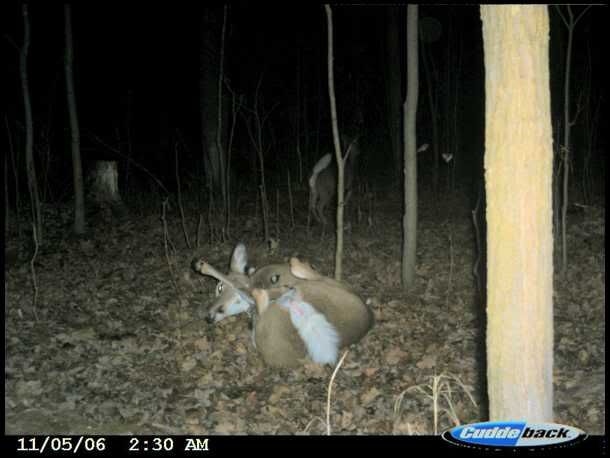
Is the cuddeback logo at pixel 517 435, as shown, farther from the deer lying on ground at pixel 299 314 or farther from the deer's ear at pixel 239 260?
the deer's ear at pixel 239 260

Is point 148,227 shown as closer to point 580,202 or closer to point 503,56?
point 580,202

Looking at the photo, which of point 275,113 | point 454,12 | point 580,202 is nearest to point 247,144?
point 275,113

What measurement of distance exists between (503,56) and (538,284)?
1.22 m

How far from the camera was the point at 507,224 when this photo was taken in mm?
3422

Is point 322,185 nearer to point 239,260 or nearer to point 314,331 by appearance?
point 239,260

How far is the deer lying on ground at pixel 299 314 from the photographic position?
5.97m

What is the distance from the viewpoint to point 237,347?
21.7 feet

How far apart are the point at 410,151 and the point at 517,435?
15.1 feet

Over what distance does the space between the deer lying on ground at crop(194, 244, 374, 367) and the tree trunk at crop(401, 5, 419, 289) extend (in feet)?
5.38

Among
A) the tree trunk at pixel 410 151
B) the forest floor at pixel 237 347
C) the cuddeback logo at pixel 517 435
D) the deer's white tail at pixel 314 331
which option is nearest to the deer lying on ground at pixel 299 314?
the deer's white tail at pixel 314 331

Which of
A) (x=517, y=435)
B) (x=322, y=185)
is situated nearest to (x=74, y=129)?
(x=322, y=185)

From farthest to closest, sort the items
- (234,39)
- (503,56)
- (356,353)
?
(234,39), (356,353), (503,56)

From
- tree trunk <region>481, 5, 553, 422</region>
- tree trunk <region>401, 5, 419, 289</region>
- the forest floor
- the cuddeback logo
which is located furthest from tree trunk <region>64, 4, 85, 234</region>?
the cuddeback logo

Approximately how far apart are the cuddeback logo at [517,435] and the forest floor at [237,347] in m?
0.27
